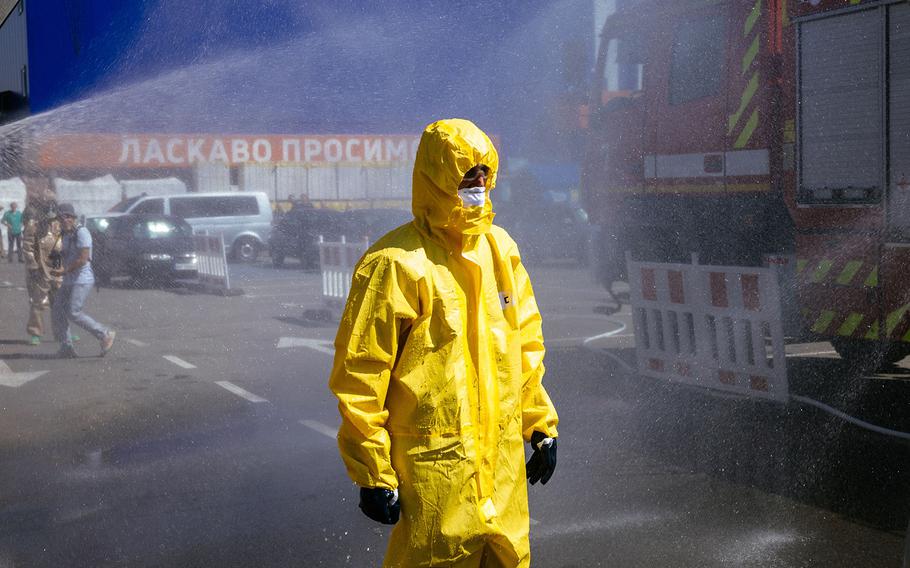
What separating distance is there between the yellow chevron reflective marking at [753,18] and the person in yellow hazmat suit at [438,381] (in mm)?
5053

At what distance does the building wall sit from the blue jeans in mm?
8617

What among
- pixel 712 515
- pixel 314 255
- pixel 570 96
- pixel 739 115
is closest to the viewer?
pixel 712 515

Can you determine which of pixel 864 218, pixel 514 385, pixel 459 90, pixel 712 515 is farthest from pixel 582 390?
pixel 514 385

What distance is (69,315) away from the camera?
7641 mm

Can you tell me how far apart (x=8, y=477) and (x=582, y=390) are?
3.89 meters

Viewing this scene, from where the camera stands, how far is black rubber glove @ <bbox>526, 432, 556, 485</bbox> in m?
2.72

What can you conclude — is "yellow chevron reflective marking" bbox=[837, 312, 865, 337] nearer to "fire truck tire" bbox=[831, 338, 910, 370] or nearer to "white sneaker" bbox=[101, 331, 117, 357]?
"fire truck tire" bbox=[831, 338, 910, 370]

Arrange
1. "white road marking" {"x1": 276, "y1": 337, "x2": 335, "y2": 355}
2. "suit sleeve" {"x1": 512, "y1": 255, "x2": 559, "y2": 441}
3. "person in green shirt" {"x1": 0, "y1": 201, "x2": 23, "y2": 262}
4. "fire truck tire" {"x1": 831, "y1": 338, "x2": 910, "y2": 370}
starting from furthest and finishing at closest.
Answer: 1. "white road marking" {"x1": 276, "y1": 337, "x2": 335, "y2": 355}
2. "person in green shirt" {"x1": 0, "y1": 201, "x2": 23, "y2": 262}
3. "fire truck tire" {"x1": 831, "y1": 338, "x2": 910, "y2": 370}
4. "suit sleeve" {"x1": 512, "y1": 255, "x2": 559, "y2": 441}

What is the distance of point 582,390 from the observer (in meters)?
7.24

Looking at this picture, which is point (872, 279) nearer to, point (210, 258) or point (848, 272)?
point (848, 272)

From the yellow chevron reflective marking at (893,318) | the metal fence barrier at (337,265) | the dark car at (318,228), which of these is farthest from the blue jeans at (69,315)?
the yellow chevron reflective marking at (893,318)

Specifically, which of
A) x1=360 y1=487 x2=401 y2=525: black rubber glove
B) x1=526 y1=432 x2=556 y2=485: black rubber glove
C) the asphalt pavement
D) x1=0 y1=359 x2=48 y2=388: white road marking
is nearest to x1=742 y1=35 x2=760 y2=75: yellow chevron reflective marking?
the asphalt pavement

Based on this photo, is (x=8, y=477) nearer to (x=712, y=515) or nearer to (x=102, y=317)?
(x=102, y=317)

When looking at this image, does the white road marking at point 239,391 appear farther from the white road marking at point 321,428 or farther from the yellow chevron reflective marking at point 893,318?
the yellow chevron reflective marking at point 893,318
